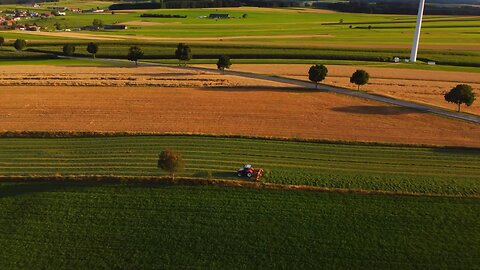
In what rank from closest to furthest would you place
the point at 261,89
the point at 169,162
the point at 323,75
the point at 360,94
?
1. the point at 169,162
2. the point at 360,94
3. the point at 261,89
4. the point at 323,75

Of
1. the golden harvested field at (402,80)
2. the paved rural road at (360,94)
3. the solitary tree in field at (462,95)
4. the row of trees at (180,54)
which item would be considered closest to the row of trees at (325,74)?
the paved rural road at (360,94)

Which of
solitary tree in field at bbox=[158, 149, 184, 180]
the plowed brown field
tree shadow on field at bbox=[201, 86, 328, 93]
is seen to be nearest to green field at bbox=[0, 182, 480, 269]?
solitary tree in field at bbox=[158, 149, 184, 180]

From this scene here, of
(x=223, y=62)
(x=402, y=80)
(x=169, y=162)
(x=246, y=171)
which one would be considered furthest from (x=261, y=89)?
(x=169, y=162)

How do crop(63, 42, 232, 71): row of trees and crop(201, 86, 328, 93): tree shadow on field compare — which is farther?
crop(63, 42, 232, 71): row of trees

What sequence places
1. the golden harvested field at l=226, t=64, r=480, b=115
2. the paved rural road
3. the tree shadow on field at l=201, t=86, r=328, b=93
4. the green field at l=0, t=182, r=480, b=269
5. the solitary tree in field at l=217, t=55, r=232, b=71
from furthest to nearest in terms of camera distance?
the solitary tree in field at l=217, t=55, r=232, b=71, the tree shadow on field at l=201, t=86, r=328, b=93, the golden harvested field at l=226, t=64, r=480, b=115, the paved rural road, the green field at l=0, t=182, r=480, b=269

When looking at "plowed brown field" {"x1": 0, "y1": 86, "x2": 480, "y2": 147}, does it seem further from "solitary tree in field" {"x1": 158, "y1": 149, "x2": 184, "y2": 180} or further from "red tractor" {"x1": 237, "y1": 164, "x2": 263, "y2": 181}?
"solitary tree in field" {"x1": 158, "y1": 149, "x2": 184, "y2": 180}

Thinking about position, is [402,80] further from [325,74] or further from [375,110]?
[375,110]

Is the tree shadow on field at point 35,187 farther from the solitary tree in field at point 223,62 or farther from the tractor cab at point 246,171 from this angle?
the solitary tree in field at point 223,62
